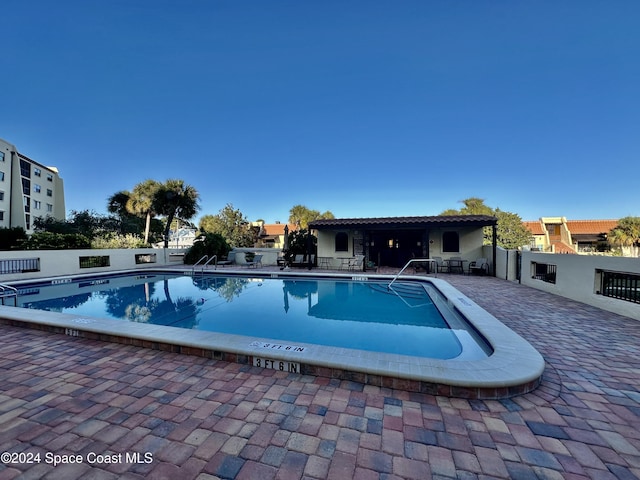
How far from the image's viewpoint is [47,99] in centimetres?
1734

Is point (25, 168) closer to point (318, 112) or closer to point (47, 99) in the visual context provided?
point (47, 99)

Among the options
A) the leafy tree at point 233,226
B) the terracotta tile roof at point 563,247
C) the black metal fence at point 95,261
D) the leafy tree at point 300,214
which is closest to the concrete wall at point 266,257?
the black metal fence at point 95,261

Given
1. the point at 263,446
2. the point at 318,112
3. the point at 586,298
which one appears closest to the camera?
the point at 263,446

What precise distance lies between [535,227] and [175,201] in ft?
121

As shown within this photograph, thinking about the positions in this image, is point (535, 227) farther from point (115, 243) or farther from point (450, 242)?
point (115, 243)

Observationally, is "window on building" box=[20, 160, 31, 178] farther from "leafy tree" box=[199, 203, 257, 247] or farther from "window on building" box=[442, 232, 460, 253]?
"window on building" box=[442, 232, 460, 253]

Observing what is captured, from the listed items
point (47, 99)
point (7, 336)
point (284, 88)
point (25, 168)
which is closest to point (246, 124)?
point (284, 88)

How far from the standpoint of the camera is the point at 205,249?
722 inches

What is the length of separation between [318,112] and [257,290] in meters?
12.5

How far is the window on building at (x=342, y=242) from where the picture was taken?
53.7 ft

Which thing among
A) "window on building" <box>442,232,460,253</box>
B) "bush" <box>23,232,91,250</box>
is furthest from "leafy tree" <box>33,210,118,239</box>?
"window on building" <box>442,232,460,253</box>

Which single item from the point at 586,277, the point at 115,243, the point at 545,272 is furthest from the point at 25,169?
the point at 586,277

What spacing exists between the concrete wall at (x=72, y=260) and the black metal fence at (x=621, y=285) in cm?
1925

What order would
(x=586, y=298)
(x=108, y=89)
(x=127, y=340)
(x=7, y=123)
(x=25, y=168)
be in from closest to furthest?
(x=127, y=340)
(x=586, y=298)
(x=108, y=89)
(x=7, y=123)
(x=25, y=168)
